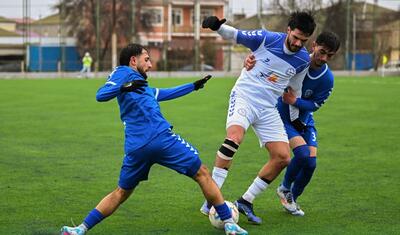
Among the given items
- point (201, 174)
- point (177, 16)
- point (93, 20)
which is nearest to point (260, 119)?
point (201, 174)

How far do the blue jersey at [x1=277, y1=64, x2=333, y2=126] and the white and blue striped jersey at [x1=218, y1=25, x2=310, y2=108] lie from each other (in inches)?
13.6

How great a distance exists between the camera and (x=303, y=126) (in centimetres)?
968

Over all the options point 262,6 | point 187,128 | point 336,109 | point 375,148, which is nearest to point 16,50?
point 262,6

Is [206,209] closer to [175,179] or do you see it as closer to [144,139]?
[144,139]

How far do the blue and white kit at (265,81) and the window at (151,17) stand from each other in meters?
70.9

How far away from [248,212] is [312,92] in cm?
171

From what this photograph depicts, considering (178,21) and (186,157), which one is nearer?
(186,157)

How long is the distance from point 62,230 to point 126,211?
183 cm

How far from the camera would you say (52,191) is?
10.9m

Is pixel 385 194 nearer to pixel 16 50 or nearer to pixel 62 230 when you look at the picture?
pixel 62 230

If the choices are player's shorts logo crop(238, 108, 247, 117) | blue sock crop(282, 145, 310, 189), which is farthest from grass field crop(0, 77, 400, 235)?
player's shorts logo crop(238, 108, 247, 117)

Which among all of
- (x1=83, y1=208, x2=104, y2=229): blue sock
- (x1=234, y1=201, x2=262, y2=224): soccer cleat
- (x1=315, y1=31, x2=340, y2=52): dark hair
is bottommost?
(x1=234, y1=201, x2=262, y2=224): soccer cleat

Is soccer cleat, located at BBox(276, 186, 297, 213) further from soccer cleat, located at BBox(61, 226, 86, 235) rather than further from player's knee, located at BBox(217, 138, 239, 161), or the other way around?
soccer cleat, located at BBox(61, 226, 86, 235)

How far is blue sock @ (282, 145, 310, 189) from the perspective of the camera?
9477mm
